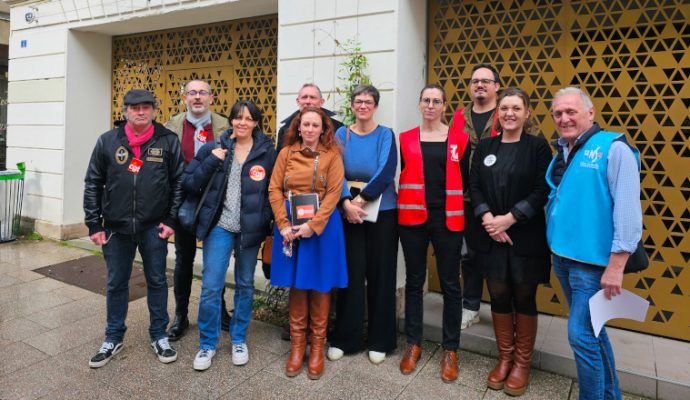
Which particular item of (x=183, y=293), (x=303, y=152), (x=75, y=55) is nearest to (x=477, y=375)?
(x=303, y=152)

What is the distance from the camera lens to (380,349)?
368 centimetres

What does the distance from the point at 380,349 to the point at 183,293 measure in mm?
1790

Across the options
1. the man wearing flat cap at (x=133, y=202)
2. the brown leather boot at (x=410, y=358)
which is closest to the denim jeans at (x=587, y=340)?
the brown leather boot at (x=410, y=358)

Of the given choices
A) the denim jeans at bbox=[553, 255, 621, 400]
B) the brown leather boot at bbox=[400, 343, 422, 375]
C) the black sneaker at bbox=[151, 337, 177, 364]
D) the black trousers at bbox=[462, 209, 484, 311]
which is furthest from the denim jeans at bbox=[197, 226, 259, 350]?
the denim jeans at bbox=[553, 255, 621, 400]

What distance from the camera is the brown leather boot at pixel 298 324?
11.5ft

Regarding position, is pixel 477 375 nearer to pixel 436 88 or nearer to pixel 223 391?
pixel 223 391

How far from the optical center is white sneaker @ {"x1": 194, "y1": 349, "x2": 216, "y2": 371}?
350cm

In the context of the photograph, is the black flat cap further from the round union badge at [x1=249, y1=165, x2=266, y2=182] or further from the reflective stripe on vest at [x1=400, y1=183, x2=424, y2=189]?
the reflective stripe on vest at [x1=400, y1=183, x2=424, y2=189]

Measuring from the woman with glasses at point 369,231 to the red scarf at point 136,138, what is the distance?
1.47m

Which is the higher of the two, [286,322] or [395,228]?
[395,228]

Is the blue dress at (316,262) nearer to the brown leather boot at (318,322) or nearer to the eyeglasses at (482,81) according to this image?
the brown leather boot at (318,322)

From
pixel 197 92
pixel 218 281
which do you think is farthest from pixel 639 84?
pixel 218 281

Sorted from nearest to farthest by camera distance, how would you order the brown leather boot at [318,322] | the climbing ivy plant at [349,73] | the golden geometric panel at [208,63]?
the brown leather boot at [318,322], the climbing ivy plant at [349,73], the golden geometric panel at [208,63]

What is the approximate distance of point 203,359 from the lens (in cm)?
353
